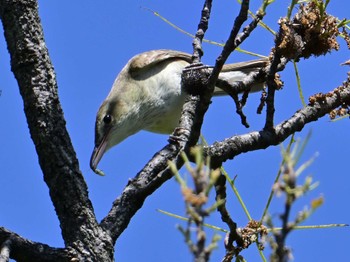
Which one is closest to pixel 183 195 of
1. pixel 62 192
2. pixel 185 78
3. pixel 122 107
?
pixel 62 192

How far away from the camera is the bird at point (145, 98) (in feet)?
17.4

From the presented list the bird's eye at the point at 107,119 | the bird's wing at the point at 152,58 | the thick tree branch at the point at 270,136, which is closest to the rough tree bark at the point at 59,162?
the thick tree branch at the point at 270,136

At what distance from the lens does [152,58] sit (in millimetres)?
5590

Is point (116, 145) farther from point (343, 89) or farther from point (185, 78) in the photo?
point (343, 89)

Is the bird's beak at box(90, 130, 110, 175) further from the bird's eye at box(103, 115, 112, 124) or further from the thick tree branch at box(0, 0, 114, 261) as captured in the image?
the thick tree branch at box(0, 0, 114, 261)

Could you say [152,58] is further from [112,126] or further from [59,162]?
[59,162]

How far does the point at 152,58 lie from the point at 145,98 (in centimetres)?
36

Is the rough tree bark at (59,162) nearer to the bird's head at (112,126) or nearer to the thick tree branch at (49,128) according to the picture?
the thick tree branch at (49,128)

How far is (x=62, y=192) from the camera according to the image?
8.52 ft

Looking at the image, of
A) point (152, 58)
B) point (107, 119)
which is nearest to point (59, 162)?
point (152, 58)

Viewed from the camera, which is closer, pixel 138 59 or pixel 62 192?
pixel 62 192

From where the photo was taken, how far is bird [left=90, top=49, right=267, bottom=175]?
5.31 metres

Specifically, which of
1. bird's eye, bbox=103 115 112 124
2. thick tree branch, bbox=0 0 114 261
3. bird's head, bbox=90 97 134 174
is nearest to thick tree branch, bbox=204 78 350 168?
thick tree branch, bbox=0 0 114 261

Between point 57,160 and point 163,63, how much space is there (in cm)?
311
